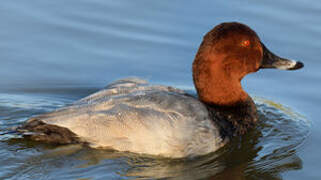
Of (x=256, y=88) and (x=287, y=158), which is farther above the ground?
(x=256, y=88)

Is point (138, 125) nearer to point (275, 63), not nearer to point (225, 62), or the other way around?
point (225, 62)

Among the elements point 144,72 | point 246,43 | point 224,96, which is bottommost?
point 224,96

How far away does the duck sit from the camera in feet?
17.3

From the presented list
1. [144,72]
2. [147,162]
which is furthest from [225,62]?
[144,72]

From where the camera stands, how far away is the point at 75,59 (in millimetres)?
7430

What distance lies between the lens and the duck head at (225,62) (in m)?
5.88

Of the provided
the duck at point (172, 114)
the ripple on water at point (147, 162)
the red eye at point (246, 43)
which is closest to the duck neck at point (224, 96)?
the duck at point (172, 114)

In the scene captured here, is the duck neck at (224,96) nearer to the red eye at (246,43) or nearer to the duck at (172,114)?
the duck at (172,114)

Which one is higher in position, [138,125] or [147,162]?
[138,125]

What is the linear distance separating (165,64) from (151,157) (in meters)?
2.26

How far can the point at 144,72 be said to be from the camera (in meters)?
7.26

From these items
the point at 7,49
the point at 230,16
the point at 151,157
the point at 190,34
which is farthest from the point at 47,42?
the point at 151,157

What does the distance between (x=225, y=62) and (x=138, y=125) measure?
1.21 meters

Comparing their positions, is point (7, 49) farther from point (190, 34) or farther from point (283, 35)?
point (283, 35)
